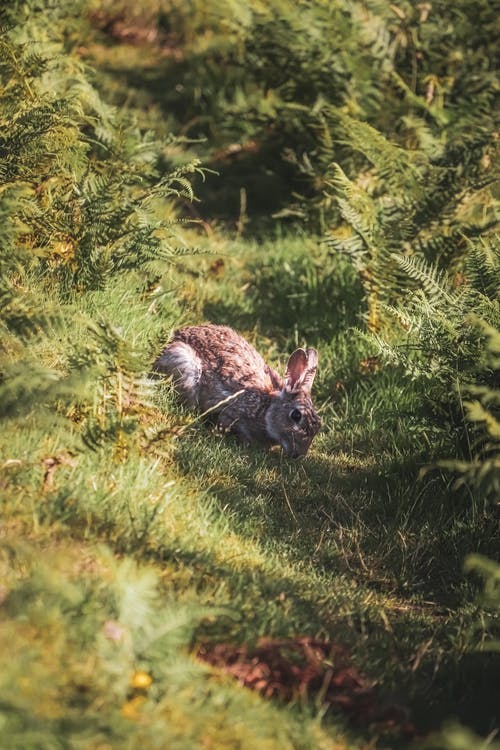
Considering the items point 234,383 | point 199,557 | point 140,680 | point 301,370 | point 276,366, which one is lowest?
point 276,366

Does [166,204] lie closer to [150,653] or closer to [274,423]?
[274,423]

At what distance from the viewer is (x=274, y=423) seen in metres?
6.84

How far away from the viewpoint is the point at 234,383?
6996 mm

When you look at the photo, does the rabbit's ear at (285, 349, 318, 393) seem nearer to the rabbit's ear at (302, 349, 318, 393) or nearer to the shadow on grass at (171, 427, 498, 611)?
the rabbit's ear at (302, 349, 318, 393)

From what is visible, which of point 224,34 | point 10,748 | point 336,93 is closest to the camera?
point 10,748

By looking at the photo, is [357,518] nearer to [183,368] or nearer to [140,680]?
[183,368]

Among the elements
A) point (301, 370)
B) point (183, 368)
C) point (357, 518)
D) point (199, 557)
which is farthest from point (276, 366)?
point (199, 557)

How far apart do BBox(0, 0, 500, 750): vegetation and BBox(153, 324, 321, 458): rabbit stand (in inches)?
12.2

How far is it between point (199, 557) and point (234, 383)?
2.60 m

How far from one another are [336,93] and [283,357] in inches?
118

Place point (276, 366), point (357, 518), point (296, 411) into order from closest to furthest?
point (357, 518)
point (296, 411)
point (276, 366)

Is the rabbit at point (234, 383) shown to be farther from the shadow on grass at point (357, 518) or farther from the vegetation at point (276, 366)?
the shadow on grass at point (357, 518)

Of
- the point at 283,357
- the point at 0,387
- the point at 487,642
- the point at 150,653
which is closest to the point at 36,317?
the point at 0,387

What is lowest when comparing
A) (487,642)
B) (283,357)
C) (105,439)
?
(283,357)
